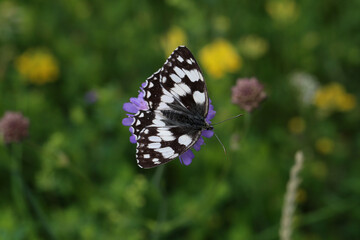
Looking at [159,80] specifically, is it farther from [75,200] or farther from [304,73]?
[304,73]

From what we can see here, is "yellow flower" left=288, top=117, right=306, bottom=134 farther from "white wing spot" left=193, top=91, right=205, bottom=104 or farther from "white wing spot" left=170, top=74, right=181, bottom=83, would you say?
"white wing spot" left=170, top=74, right=181, bottom=83

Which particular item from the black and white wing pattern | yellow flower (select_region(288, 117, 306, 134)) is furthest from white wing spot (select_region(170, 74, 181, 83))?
yellow flower (select_region(288, 117, 306, 134))

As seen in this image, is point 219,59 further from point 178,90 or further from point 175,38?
point 178,90

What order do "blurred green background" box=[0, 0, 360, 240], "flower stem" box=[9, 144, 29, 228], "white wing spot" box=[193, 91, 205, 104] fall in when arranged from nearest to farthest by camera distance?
"white wing spot" box=[193, 91, 205, 104], "flower stem" box=[9, 144, 29, 228], "blurred green background" box=[0, 0, 360, 240]

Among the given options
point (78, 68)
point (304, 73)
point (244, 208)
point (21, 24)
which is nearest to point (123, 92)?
point (78, 68)

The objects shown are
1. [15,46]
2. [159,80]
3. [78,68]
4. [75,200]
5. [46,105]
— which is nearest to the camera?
[159,80]

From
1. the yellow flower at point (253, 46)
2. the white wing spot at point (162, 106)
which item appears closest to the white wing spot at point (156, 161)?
the white wing spot at point (162, 106)
